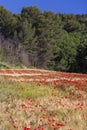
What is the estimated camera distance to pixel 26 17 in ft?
251

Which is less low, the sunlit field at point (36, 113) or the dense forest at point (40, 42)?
the dense forest at point (40, 42)

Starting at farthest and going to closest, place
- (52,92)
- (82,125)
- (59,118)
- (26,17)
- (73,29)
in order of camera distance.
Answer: (73,29)
(26,17)
(52,92)
(59,118)
(82,125)

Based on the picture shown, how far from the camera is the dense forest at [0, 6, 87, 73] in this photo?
6857cm

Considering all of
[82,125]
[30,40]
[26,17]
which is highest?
[26,17]

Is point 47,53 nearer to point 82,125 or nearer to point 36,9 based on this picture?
point 36,9

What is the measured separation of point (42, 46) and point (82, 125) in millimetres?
62554

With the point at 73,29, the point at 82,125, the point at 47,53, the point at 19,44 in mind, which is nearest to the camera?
the point at 82,125

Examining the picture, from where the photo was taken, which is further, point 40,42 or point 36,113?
point 40,42

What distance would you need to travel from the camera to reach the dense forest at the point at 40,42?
68.6 metres

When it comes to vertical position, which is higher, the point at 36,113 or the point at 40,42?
the point at 40,42

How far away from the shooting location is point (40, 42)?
236 feet

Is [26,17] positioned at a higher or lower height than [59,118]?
higher

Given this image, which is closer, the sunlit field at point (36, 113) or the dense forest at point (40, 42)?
the sunlit field at point (36, 113)

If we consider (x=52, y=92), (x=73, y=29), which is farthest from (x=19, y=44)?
(x=52, y=92)
